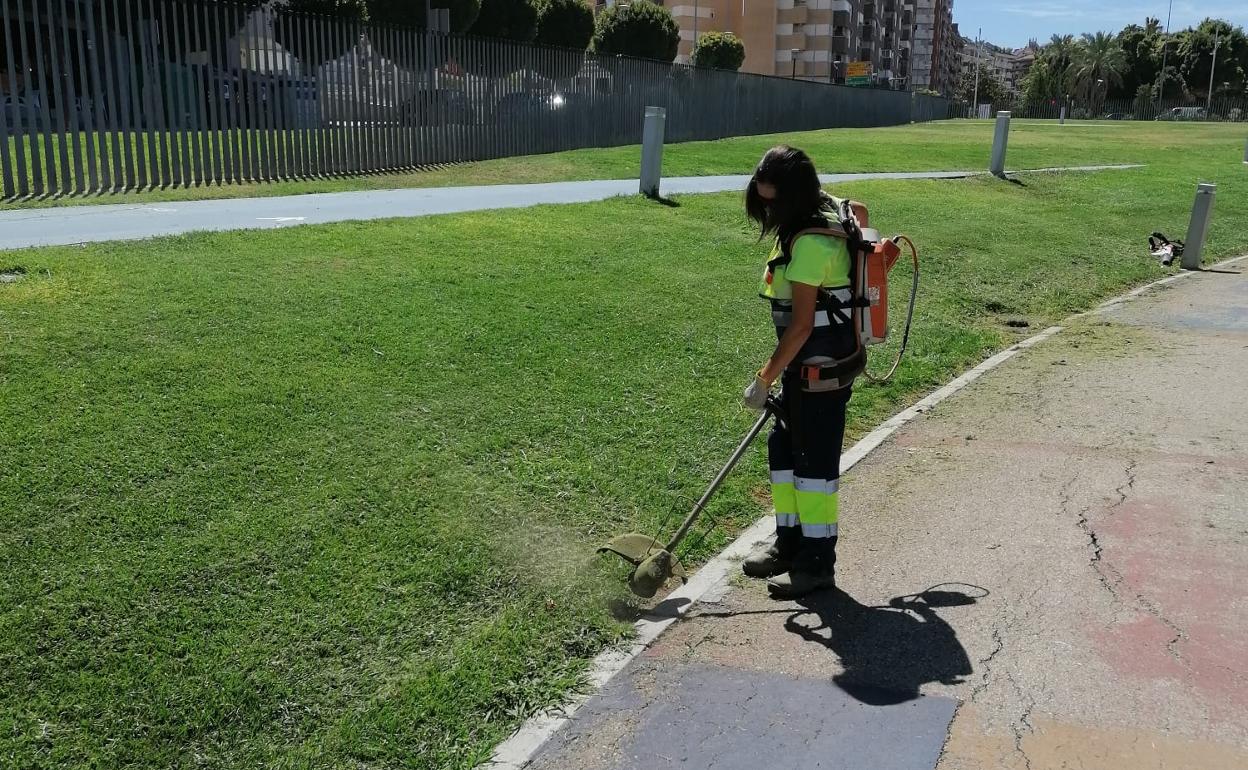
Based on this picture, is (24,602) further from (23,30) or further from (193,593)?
(23,30)

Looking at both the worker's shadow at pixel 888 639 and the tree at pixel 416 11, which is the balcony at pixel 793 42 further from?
the worker's shadow at pixel 888 639

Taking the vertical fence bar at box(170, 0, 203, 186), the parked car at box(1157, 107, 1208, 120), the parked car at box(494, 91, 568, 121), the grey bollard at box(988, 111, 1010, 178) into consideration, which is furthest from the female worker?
the parked car at box(1157, 107, 1208, 120)

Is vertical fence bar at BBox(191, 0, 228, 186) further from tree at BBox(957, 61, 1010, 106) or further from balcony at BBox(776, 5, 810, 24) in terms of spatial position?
tree at BBox(957, 61, 1010, 106)

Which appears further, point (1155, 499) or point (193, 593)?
point (1155, 499)

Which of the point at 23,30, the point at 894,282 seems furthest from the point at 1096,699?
the point at 23,30

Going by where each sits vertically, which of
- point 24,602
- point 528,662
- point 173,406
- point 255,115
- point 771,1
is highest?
point 771,1

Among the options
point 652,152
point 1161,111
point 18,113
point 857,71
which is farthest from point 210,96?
point 1161,111

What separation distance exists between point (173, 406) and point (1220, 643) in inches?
180

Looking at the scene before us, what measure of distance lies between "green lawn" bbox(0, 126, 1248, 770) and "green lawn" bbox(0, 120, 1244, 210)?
441 cm

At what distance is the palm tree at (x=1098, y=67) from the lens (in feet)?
346

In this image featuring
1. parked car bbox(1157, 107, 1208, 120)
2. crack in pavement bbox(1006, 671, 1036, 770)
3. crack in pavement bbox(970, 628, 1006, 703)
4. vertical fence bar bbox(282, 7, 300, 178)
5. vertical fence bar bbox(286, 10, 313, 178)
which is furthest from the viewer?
parked car bbox(1157, 107, 1208, 120)

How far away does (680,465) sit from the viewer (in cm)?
556

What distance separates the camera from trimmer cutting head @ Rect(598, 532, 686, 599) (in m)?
4.23

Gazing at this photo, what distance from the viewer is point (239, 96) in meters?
11.6
